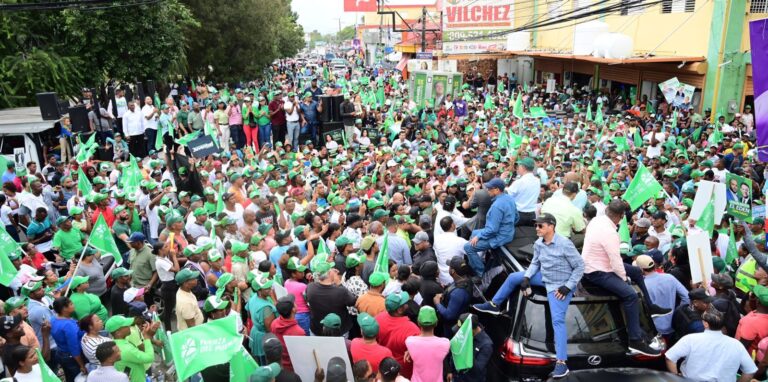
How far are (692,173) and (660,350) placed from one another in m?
6.36

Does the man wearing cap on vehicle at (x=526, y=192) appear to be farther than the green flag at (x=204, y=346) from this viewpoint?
Yes

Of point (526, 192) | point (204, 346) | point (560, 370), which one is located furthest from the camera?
point (526, 192)

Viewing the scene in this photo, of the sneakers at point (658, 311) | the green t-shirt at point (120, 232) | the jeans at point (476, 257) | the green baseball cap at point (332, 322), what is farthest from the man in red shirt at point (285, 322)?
the green t-shirt at point (120, 232)

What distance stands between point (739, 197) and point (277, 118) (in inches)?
463

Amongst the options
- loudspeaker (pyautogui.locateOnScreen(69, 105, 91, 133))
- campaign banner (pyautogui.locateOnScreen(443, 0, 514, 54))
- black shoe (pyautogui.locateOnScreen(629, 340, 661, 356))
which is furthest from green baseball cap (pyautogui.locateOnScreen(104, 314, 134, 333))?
campaign banner (pyautogui.locateOnScreen(443, 0, 514, 54))

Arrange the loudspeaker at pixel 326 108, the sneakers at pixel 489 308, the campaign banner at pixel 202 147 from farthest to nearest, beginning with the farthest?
the loudspeaker at pixel 326 108 → the campaign banner at pixel 202 147 → the sneakers at pixel 489 308

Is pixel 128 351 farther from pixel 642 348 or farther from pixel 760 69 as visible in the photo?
pixel 760 69

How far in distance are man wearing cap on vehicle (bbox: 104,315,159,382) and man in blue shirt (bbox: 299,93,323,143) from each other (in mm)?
12481

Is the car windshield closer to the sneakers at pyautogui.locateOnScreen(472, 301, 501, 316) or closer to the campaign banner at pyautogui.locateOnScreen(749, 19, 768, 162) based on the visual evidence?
the sneakers at pyautogui.locateOnScreen(472, 301, 501, 316)

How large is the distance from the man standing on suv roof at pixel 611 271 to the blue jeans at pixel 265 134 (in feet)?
42.3

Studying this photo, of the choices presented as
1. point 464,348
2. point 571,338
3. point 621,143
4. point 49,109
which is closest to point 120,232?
point 464,348

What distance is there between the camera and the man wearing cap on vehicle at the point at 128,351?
520 centimetres

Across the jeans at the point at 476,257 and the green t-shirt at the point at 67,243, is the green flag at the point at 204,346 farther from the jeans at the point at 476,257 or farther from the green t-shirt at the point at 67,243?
the green t-shirt at the point at 67,243

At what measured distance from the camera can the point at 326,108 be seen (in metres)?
17.3
